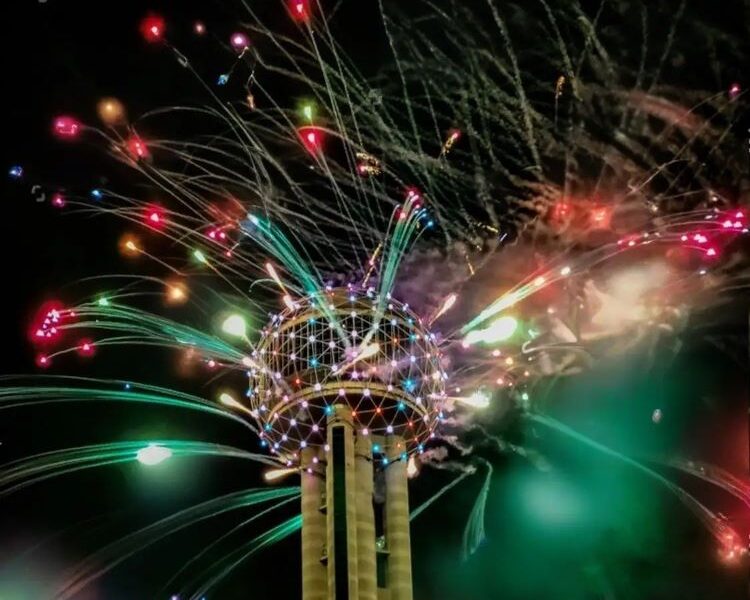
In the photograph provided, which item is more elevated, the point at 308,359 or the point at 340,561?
the point at 308,359

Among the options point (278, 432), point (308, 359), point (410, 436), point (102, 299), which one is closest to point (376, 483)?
point (410, 436)

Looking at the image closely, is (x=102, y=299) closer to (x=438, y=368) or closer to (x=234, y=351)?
(x=234, y=351)

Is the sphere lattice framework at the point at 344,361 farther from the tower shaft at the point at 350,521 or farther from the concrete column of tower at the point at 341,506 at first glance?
the tower shaft at the point at 350,521

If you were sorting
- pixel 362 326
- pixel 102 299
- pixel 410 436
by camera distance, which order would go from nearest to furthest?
pixel 102 299, pixel 362 326, pixel 410 436

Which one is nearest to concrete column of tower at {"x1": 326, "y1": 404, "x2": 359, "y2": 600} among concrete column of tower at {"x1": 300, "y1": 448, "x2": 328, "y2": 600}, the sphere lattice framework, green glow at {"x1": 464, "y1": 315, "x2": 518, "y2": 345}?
the sphere lattice framework

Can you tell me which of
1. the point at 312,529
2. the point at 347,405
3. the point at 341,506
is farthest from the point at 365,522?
the point at 347,405

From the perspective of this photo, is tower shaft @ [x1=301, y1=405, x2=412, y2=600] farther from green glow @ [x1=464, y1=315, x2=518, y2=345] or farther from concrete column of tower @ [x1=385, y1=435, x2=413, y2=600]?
green glow @ [x1=464, y1=315, x2=518, y2=345]

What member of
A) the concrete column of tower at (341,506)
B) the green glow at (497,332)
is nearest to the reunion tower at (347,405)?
the concrete column of tower at (341,506)

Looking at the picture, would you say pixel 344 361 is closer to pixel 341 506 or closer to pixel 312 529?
pixel 341 506
